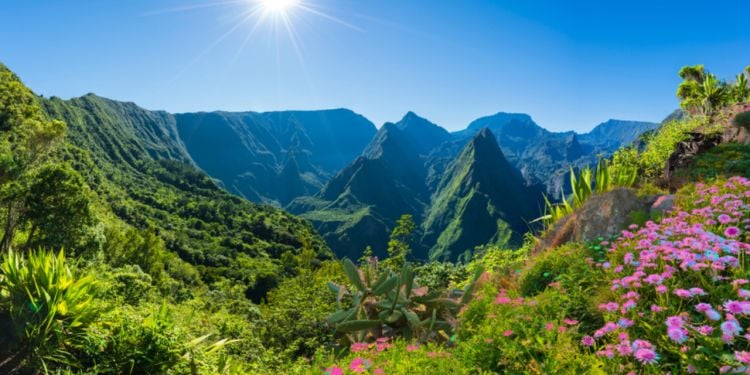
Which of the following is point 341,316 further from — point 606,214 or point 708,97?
point 708,97

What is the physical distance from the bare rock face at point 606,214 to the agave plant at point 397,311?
6.58 feet

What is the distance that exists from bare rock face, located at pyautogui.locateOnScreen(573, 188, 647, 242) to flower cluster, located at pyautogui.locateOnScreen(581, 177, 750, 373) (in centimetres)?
153

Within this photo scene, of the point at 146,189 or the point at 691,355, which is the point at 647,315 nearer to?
the point at 691,355

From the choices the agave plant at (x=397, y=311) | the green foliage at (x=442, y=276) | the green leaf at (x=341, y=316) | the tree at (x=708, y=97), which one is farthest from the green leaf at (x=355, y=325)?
the tree at (x=708, y=97)

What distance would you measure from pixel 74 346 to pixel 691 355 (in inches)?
230

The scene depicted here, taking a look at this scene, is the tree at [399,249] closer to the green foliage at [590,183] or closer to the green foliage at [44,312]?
the green foliage at [590,183]

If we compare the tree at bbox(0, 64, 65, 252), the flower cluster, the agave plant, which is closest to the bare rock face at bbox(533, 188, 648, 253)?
the flower cluster

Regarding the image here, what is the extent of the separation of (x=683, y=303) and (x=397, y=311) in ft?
12.8

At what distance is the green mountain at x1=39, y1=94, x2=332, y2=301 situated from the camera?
8125 centimetres

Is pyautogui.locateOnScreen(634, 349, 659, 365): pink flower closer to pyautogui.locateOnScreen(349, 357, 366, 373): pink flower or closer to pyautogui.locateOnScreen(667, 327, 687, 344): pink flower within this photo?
pyautogui.locateOnScreen(667, 327, 687, 344): pink flower

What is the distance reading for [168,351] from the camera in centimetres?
430

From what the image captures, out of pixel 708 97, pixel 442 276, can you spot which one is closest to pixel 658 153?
pixel 442 276

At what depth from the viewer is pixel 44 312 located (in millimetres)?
4184

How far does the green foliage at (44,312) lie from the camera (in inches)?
159
